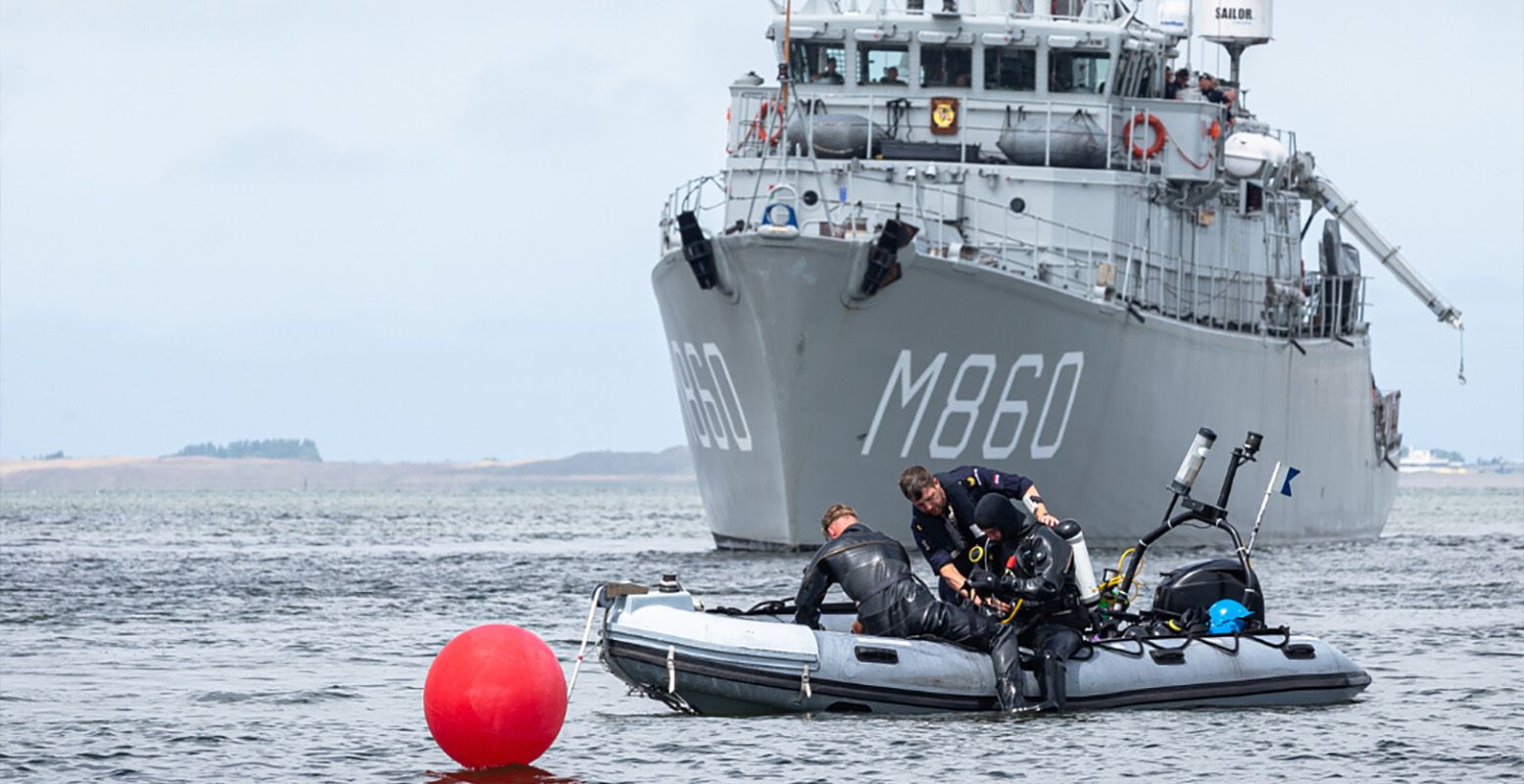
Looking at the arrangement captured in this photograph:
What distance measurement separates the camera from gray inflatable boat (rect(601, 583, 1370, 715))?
16.5m

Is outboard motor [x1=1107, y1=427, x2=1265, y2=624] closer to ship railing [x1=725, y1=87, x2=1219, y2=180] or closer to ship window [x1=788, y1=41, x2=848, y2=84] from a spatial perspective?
ship railing [x1=725, y1=87, x2=1219, y2=180]

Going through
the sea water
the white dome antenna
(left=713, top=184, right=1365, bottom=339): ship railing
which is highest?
the white dome antenna

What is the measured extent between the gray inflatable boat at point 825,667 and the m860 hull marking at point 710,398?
15.8m

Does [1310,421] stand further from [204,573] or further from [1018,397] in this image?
[204,573]

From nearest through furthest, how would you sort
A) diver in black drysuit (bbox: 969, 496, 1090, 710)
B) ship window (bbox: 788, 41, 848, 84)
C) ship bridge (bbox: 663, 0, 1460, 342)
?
1. diver in black drysuit (bbox: 969, 496, 1090, 710)
2. ship bridge (bbox: 663, 0, 1460, 342)
3. ship window (bbox: 788, 41, 848, 84)

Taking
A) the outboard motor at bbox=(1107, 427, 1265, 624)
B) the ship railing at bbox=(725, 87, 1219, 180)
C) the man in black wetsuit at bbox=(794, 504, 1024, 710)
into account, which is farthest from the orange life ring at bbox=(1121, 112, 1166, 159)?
the man in black wetsuit at bbox=(794, 504, 1024, 710)

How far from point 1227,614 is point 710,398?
16811mm

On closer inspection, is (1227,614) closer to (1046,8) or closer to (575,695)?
(575,695)

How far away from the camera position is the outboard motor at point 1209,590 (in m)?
18.8

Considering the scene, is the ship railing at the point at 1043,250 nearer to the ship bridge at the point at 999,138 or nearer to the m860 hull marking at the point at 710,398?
the ship bridge at the point at 999,138

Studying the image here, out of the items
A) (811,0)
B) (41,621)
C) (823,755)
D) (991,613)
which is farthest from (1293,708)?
(811,0)

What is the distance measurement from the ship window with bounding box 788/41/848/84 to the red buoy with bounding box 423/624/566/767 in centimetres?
2350

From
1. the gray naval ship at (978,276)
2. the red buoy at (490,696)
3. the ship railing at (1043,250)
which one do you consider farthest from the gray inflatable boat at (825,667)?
the ship railing at (1043,250)

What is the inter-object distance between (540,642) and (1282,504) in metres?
30.5
